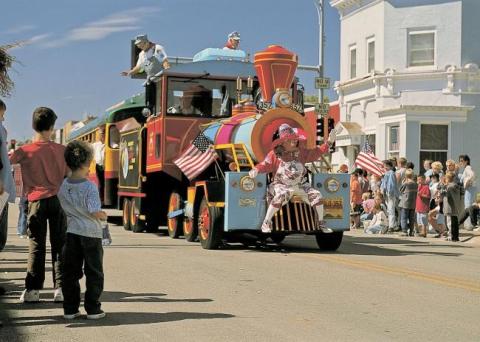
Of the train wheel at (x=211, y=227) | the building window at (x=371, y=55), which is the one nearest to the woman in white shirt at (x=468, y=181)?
the train wheel at (x=211, y=227)

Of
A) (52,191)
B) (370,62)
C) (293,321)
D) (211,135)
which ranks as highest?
(370,62)

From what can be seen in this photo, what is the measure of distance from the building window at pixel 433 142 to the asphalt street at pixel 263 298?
15750 millimetres

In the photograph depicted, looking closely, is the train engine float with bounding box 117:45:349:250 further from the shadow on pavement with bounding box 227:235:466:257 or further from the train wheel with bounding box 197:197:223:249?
the shadow on pavement with bounding box 227:235:466:257

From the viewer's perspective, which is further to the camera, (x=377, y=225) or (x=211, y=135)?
(x=377, y=225)

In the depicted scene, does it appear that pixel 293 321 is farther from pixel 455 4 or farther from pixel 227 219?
pixel 455 4

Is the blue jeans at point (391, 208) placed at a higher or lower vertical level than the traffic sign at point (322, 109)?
lower

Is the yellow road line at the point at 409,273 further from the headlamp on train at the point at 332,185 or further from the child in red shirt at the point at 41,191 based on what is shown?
the child in red shirt at the point at 41,191

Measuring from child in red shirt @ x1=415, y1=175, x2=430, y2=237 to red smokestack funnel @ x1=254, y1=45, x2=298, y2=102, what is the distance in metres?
6.56

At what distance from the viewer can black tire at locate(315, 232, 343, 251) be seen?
14047 millimetres

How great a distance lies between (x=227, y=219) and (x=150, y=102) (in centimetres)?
466

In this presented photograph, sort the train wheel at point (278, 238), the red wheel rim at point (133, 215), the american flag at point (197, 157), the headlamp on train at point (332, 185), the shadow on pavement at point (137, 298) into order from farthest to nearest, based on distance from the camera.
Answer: the red wheel rim at point (133, 215), the train wheel at point (278, 238), the american flag at point (197, 157), the headlamp on train at point (332, 185), the shadow on pavement at point (137, 298)

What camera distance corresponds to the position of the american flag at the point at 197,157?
14.4 metres

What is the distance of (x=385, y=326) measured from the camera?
6.73m

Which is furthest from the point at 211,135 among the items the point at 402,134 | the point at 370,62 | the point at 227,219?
the point at 370,62
